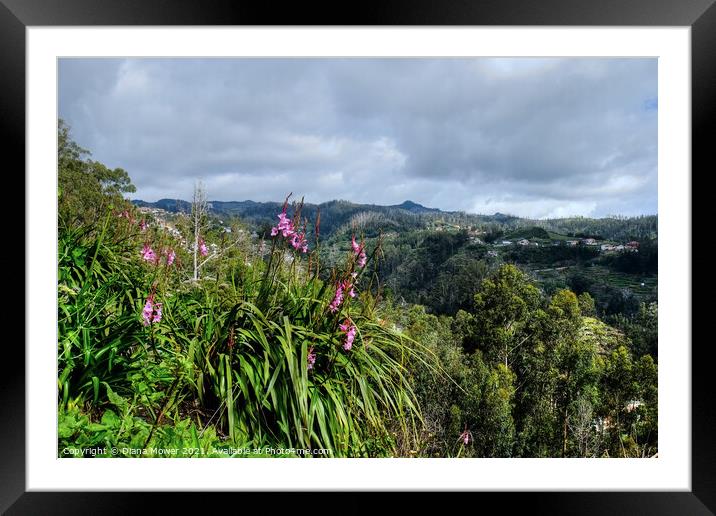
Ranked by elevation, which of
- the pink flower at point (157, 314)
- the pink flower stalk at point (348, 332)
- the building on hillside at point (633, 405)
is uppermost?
the pink flower at point (157, 314)

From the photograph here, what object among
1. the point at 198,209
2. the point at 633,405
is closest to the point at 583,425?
the point at 633,405

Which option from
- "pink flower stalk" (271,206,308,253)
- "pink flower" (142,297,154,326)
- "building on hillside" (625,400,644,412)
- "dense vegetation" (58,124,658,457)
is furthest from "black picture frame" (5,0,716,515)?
"pink flower stalk" (271,206,308,253)

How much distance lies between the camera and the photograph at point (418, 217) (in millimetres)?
1878

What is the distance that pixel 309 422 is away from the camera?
1.48 metres

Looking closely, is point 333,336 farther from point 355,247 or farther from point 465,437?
point 465,437

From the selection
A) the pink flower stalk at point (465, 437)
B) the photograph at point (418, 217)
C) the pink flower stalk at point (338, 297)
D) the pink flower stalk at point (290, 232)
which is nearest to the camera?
the pink flower stalk at point (338, 297)

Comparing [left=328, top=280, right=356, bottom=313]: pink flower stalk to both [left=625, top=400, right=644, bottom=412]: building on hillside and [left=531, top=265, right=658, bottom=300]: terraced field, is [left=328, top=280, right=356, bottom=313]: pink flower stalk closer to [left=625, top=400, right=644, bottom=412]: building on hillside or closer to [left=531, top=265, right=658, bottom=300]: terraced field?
[left=531, top=265, right=658, bottom=300]: terraced field

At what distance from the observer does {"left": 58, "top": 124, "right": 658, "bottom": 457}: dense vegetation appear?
5.04ft
